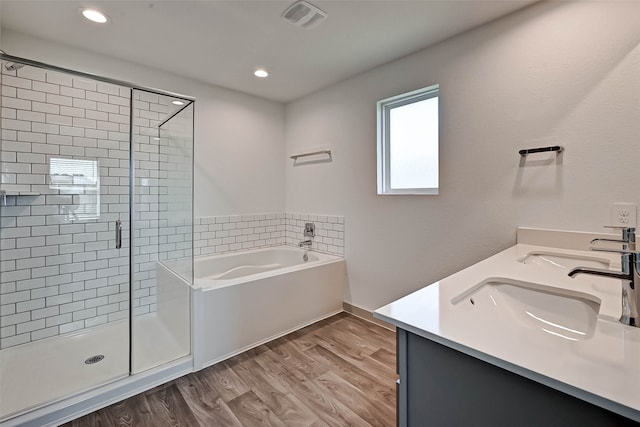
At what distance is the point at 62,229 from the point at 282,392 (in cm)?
220

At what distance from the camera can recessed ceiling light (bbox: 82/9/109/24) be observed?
1900mm

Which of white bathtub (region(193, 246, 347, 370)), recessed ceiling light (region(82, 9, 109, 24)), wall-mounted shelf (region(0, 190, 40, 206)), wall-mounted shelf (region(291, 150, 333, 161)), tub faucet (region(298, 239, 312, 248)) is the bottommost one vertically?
white bathtub (region(193, 246, 347, 370))

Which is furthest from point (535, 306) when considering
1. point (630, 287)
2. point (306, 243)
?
point (306, 243)

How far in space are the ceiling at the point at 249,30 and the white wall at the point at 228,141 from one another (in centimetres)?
13

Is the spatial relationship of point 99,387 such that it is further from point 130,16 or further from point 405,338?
point 130,16

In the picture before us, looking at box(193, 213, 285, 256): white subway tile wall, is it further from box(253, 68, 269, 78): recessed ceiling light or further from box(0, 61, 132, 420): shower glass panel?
box(253, 68, 269, 78): recessed ceiling light

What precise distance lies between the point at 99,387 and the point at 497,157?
2.93 m

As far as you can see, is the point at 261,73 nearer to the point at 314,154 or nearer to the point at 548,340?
the point at 314,154

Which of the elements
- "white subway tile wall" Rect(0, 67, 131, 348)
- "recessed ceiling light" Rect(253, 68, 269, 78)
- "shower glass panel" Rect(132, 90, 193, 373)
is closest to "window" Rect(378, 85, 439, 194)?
"recessed ceiling light" Rect(253, 68, 269, 78)

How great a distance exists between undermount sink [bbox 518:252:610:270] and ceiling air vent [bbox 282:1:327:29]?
193cm

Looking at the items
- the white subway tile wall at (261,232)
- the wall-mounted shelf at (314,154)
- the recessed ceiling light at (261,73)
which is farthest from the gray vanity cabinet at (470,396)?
the recessed ceiling light at (261,73)

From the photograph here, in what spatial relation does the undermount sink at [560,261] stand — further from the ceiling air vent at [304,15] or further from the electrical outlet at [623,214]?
the ceiling air vent at [304,15]

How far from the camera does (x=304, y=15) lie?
6.27ft

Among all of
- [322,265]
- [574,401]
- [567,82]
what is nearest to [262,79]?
Answer: [322,265]
